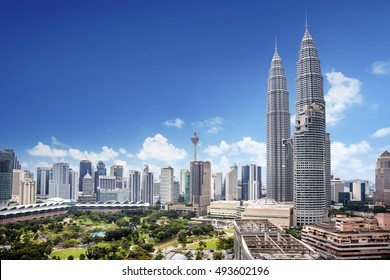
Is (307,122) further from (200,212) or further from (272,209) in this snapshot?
(200,212)

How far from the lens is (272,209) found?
902 cm

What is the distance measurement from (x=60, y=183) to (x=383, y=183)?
6848mm

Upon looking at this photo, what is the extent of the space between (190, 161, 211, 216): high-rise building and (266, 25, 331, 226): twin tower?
7.15 ft

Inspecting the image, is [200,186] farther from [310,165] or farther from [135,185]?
[310,165]

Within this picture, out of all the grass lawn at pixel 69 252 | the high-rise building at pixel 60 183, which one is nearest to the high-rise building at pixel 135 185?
the high-rise building at pixel 60 183

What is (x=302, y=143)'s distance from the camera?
862 centimetres

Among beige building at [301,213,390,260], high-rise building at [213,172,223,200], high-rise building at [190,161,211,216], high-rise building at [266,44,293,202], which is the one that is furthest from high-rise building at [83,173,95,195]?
beige building at [301,213,390,260]

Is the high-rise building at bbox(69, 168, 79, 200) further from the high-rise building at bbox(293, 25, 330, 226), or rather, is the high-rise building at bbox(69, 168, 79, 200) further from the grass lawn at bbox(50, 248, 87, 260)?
the high-rise building at bbox(293, 25, 330, 226)

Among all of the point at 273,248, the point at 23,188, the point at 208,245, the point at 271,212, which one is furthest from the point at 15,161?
the point at 271,212

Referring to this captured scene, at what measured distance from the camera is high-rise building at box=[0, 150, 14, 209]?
5.39 m
